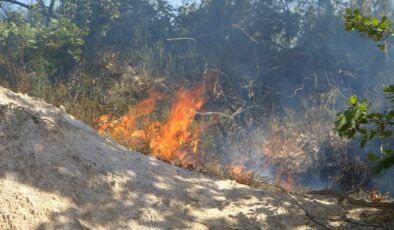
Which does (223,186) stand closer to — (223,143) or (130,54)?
(223,143)

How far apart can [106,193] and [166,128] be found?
5186mm

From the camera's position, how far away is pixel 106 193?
4.02 metres

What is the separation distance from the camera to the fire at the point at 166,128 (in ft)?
22.7

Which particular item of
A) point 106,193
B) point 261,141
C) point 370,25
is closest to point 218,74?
point 261,141

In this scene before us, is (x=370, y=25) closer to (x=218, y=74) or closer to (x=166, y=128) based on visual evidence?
(x=166, y=128)

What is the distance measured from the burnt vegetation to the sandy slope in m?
2.35

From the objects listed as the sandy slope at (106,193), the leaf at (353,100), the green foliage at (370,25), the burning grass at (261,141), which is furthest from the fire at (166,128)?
the green foliage at (370,25)

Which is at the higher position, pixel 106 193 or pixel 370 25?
pixel 370 25

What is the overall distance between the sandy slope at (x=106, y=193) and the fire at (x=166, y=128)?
64.8 inches

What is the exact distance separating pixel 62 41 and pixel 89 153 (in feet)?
28.9

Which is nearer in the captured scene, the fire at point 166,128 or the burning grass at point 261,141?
the fire at point 166,128

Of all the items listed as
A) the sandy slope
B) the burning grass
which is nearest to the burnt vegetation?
the burning grass

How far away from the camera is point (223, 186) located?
195 inches

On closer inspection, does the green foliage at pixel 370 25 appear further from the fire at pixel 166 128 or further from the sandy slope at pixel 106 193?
the fire at pixel 166 128
